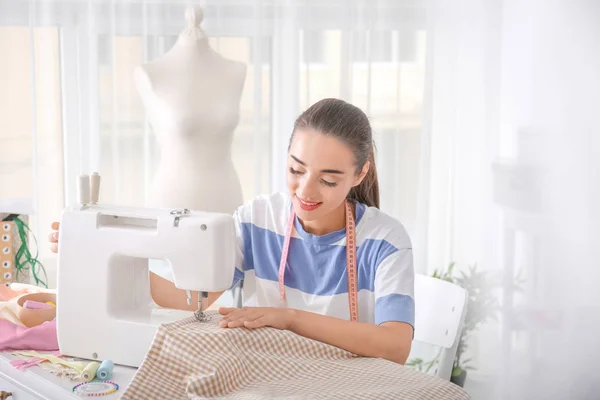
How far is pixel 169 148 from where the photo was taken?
3.00m

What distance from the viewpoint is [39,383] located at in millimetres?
1561

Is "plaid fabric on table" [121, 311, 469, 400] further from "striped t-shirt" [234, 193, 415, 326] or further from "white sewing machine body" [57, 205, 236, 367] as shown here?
"striped t-shirt" [234, 193, 415, 326]

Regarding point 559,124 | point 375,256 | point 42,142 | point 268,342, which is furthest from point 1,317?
point 559,124

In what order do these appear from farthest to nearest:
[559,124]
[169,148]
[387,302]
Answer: [559,124], [169,148], [387,302]

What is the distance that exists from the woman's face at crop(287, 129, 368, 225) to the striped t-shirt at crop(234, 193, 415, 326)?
0.14 meters

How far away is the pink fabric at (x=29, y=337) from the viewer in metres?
1.72

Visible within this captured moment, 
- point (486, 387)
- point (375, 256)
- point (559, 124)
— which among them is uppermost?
point (559, 124)

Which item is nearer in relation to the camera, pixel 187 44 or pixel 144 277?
pixel 144 277

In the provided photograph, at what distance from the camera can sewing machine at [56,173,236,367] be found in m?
1.63

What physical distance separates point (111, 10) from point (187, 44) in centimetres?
67

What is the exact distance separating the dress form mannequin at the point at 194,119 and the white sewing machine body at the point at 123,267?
1.17 m

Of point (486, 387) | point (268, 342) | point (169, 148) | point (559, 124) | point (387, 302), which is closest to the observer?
point (268, 342)

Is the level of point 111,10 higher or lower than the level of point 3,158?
higher

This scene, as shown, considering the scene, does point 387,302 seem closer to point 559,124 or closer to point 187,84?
point 187,84
